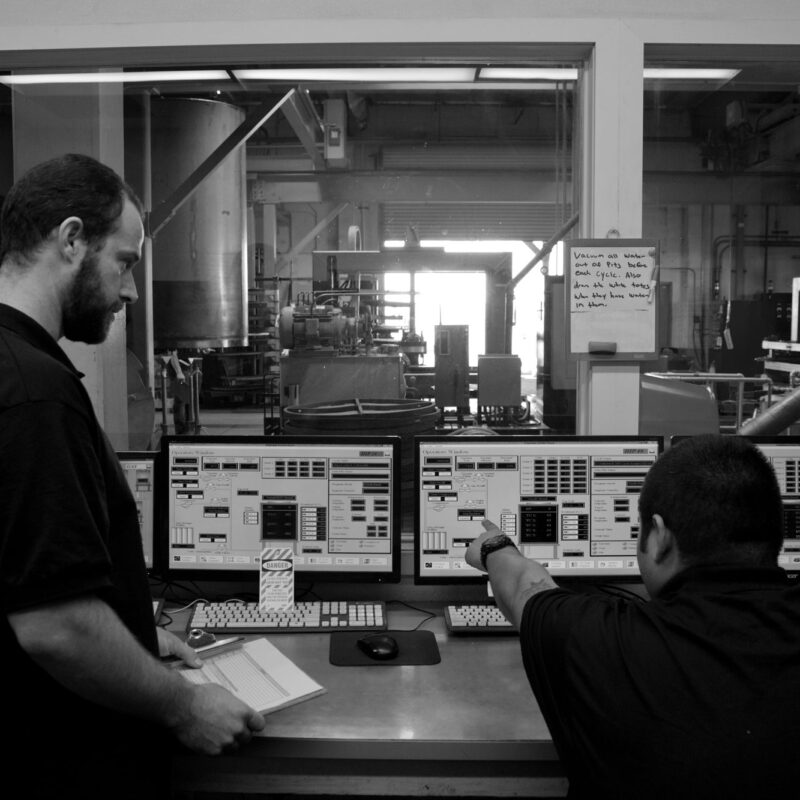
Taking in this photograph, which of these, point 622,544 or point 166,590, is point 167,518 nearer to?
point 166,590

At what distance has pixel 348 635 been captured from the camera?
1610mm

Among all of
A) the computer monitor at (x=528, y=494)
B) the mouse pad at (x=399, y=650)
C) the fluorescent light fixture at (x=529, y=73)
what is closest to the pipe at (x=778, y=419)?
the computer monitor at (x=528, y=494)

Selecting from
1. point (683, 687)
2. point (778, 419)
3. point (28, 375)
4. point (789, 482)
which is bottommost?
point (683, 687)

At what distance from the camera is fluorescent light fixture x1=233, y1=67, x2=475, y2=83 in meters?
2.12

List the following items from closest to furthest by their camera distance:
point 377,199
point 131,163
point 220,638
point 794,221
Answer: point 220,638
point 131,163
point 377,199
point 794,221

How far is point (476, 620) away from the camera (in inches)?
64.8

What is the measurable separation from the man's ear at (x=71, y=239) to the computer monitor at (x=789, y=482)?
4.00 feet

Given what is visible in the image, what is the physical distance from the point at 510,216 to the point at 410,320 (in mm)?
986

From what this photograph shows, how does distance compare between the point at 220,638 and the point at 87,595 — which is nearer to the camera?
the point at 87,595

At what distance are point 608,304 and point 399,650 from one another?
0.94 m

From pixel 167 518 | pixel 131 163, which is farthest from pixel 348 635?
pixel 131 163

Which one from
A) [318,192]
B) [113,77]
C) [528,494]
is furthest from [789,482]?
[318,192]

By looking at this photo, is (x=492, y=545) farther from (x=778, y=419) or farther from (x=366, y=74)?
(x=366, y=74)

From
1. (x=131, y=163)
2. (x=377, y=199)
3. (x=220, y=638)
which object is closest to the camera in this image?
(x=220, y=638)
